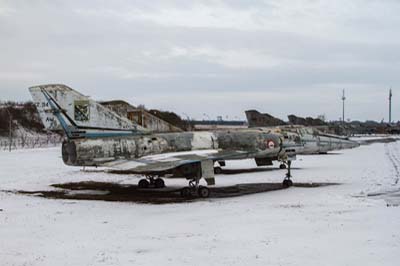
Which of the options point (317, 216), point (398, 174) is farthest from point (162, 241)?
point (398, 174)

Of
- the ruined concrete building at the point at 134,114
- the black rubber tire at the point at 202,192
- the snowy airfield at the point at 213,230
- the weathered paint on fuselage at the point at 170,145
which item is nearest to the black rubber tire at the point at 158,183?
the weathered paint on fuselage at the point at 170,145

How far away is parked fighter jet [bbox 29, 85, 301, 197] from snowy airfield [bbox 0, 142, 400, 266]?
168cm

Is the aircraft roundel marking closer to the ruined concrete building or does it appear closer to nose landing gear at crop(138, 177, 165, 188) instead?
the ruined concrete building

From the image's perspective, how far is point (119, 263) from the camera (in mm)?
8312

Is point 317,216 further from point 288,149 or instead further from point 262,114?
point 262,114

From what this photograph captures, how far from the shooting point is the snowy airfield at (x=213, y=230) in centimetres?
860

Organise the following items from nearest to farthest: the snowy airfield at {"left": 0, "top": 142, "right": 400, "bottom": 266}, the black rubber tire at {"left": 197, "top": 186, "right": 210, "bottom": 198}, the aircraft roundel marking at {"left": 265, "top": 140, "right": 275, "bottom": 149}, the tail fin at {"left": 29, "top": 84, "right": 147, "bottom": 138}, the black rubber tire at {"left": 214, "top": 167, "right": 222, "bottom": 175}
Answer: the snowy airfield at {"left": 0, "top": 142, "right": 400, "bottom": 266} < the black rubber tire at {"left": 197, "top": 186, "right": 210, "bottom": 198} < the tail fin at {"left": 29, "top": 84, "right": 147, "bottom": 138} < the aircraft roundel marking at {"left": 265, "top": 140, "right": 275, "bottom": 149} < the black rubber tire at {"left": 214, "top": 167, "right": 222, "bottom": 175}

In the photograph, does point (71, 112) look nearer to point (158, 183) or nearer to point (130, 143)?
point (130, 143)

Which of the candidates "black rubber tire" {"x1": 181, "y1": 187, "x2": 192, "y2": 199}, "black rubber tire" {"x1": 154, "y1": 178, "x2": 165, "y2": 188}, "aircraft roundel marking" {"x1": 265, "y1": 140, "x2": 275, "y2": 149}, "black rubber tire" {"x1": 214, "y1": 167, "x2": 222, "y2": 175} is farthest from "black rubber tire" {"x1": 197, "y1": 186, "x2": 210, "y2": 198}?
"black rubber tire" {"x1": 214, "y1": 167, "x2": 222, "y2": 175}

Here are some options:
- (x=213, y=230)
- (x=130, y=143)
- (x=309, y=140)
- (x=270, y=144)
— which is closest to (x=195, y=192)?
(x=130, y=143)

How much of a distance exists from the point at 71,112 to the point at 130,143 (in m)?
2.45

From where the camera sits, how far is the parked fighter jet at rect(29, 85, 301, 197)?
17.4 metres

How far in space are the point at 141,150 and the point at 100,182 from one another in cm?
449

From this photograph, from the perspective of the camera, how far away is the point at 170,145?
1939 cm
